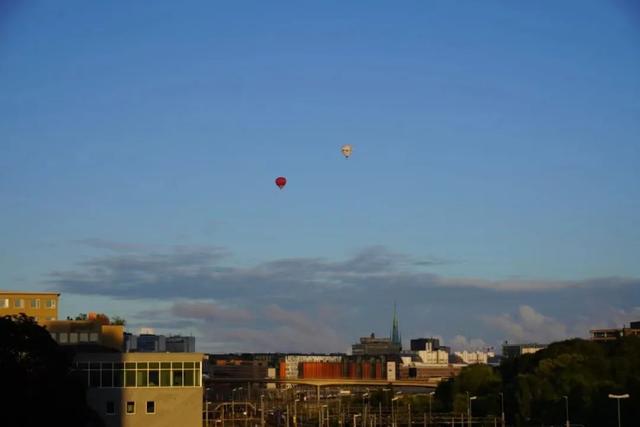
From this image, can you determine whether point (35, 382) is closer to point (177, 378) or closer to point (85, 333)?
point (177, 378)

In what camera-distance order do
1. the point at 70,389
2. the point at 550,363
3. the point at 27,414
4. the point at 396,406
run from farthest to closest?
the point at 396,406 < the point at 550,363 < the point at 70,389 < the point at 27,414

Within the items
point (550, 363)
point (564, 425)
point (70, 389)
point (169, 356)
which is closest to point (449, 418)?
point (550, 363)

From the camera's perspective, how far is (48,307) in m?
146

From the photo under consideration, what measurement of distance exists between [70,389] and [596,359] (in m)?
86.5

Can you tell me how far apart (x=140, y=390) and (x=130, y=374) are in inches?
63.3

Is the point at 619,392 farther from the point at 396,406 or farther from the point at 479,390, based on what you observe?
the point at 396,406

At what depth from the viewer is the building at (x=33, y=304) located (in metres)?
141

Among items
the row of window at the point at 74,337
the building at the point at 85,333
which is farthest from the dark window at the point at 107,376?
the row of window at the point at 74,337

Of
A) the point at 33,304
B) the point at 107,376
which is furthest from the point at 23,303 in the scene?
the point at 107,376

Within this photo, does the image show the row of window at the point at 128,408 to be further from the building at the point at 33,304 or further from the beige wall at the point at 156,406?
the building at the point at 33,304

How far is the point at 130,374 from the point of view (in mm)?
90062

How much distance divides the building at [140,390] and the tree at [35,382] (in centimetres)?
1791

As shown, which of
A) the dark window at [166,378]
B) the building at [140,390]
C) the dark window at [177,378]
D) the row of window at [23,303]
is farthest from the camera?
the row of window at [23,303]

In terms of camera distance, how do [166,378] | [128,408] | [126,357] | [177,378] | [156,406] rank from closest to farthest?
[128,408]
[156,406]
[126,357]
[166,378]
[177,378]
